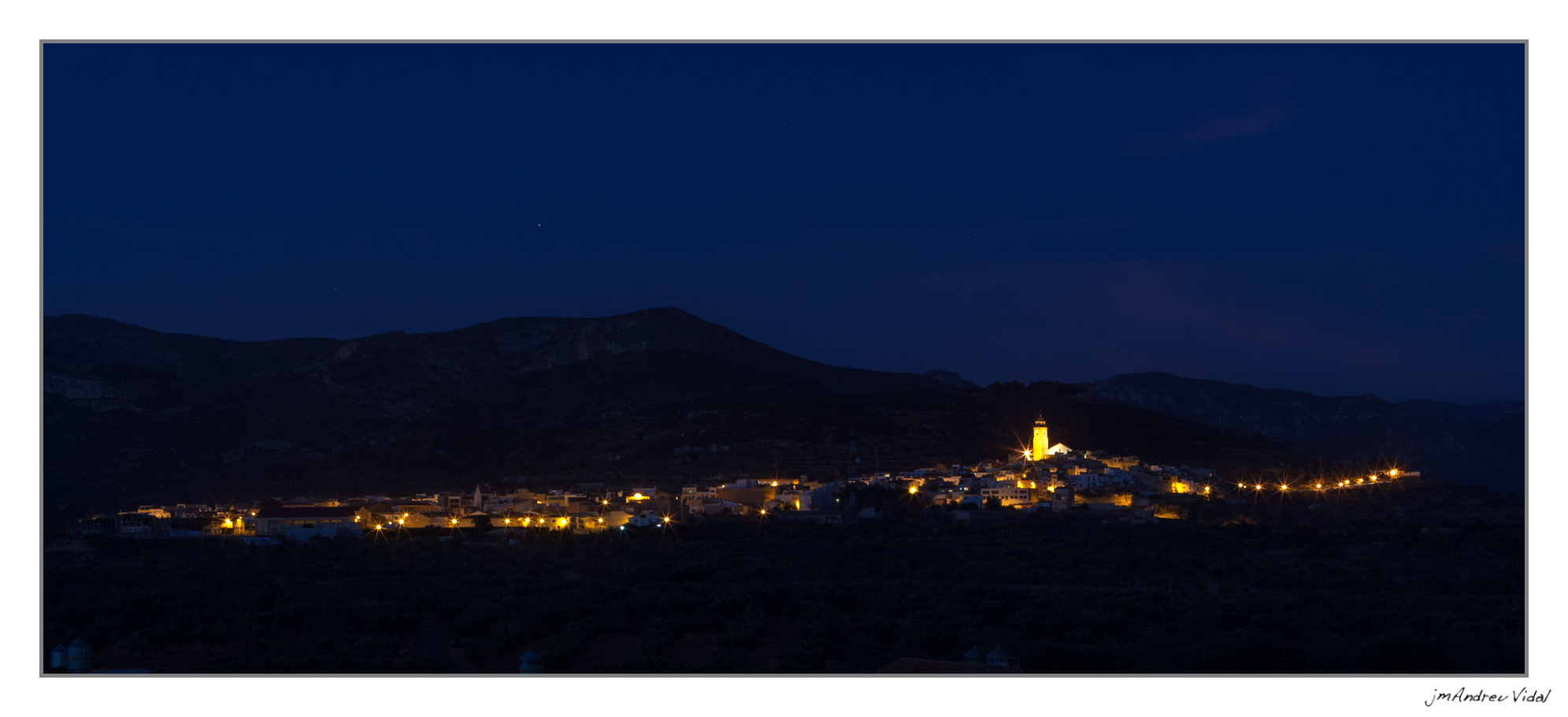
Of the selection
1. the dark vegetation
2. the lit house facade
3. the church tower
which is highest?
the church tower

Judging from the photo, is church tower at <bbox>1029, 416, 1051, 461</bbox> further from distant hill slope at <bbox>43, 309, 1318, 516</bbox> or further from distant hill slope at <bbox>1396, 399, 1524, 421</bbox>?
distant hill slope at <bbox>1396, 399, 1524, 421</bbox>

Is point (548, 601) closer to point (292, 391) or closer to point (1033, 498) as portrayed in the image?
point (1033, 498)

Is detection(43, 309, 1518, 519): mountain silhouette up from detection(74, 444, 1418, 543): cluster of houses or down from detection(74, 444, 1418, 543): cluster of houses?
up

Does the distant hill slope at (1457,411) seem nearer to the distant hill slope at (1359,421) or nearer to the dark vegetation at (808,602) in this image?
the distant hill slope at (1359,421)

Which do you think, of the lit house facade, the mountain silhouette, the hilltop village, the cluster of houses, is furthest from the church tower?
the lit house facade
